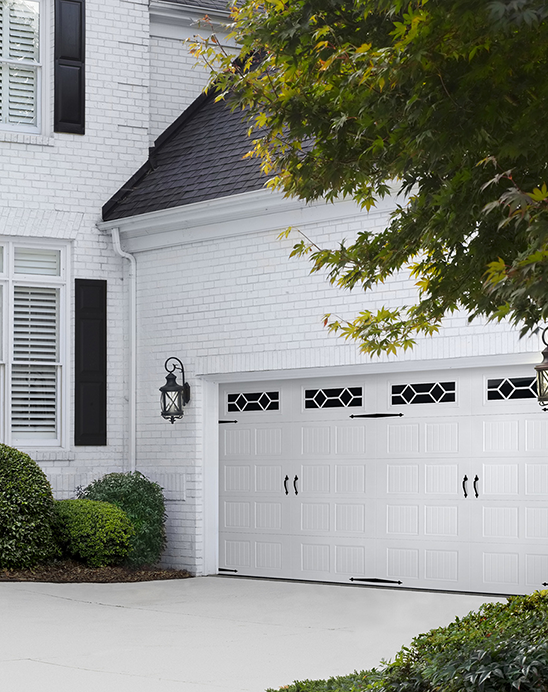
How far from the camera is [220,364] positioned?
534 inches

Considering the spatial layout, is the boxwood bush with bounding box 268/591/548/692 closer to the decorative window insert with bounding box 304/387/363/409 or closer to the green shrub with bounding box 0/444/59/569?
the decorative window insert with bounding box 304/387/363/409

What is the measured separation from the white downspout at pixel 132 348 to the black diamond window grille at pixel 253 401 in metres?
1.46

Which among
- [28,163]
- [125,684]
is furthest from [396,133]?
[28,163]

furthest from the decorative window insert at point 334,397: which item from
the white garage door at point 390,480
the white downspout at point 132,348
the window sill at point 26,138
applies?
the window sill at point 26,138

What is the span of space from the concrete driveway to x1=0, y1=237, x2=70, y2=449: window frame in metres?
2.61

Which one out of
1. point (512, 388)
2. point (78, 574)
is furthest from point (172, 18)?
point (78, 574)

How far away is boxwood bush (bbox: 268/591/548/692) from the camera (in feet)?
15.2

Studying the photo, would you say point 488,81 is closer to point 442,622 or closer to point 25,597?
point 442,622

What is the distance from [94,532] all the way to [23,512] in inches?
33.6

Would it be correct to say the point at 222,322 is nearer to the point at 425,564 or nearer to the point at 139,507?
the point at 139,507

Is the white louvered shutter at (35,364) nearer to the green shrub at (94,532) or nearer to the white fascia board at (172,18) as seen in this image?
the green shrub at (94,532)

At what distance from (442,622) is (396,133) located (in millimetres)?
5904

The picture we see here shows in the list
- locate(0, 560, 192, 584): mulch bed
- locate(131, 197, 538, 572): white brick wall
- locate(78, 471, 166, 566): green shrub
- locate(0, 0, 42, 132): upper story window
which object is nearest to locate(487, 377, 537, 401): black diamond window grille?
locate(131, 197, 538, 572): white brick wall

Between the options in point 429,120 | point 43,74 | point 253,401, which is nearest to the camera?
point 429,120
